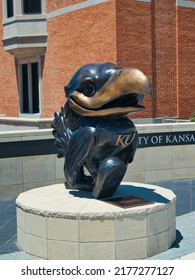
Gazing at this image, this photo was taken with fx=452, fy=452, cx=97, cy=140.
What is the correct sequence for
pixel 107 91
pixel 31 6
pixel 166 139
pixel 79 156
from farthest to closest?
pixel 31 6, pixel 166 139, pixel 79 156, pixel 107 91

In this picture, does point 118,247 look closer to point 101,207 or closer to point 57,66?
point 101,207

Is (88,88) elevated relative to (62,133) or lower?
elevated

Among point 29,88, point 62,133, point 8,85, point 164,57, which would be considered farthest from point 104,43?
point 62,133

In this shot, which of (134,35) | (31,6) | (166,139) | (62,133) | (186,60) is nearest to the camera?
(62,133)

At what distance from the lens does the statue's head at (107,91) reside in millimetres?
6141

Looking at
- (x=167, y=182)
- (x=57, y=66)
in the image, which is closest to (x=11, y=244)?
(x=167, y=182)

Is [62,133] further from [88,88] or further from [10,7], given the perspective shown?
[10,7]

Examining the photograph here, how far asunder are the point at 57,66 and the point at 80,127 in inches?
595

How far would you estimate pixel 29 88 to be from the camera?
950 inches

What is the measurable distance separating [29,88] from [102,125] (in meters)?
18.2

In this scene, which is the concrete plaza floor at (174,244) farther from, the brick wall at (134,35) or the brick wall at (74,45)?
the brick wall at (74,45)

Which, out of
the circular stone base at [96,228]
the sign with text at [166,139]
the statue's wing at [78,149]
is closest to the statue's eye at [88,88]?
the statue's wing at [78,149]

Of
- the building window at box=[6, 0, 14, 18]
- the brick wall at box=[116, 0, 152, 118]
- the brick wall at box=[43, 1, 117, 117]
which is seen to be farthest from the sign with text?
the building window at box=[6, 0, 14, 18]

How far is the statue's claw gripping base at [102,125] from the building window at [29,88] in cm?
1744
